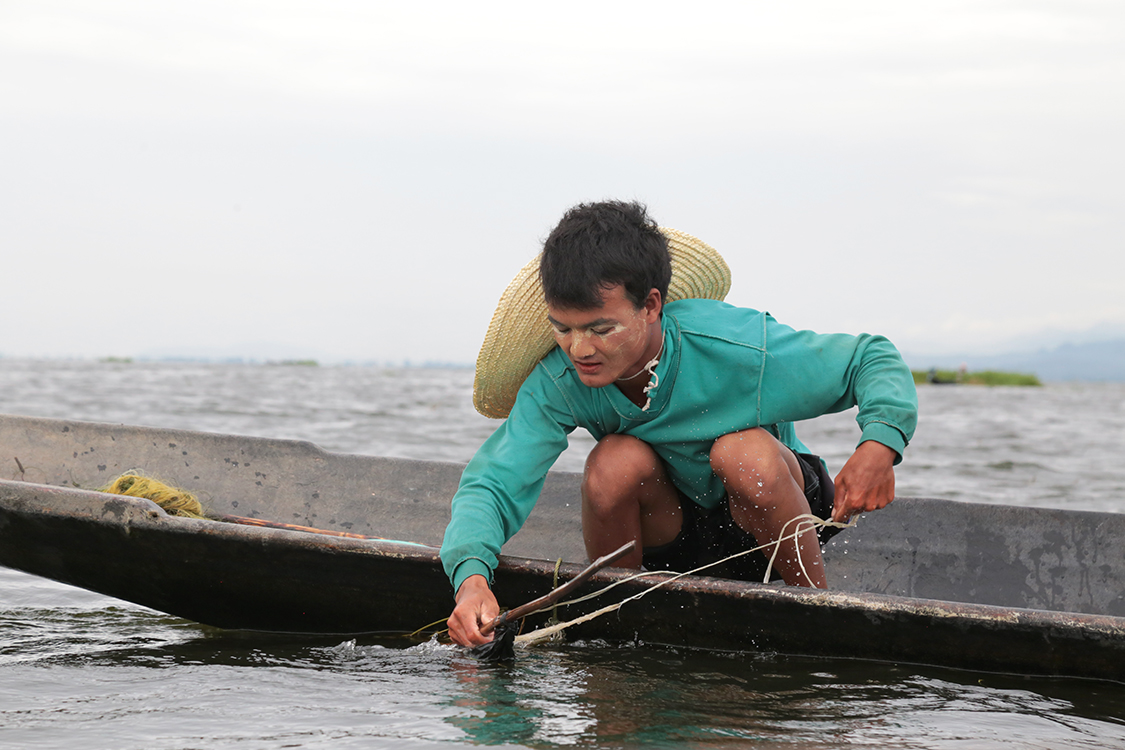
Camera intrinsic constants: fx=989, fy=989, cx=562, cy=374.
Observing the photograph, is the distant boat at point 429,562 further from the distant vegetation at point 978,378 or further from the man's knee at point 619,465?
the distant vegetation at point 978,378

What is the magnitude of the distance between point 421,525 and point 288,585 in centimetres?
121

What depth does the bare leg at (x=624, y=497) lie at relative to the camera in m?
2.44

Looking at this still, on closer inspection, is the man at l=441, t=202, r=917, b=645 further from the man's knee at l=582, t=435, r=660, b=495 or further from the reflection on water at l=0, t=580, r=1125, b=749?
the reflection on water at l=0, t=580, r=1125, b=749

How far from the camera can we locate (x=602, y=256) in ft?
7.24

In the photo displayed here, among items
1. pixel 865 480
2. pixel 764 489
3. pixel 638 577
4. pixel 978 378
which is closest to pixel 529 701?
pixel 638 577

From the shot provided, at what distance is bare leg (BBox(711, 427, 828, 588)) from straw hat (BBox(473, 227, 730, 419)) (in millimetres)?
496

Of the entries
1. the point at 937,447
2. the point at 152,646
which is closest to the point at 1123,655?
the point at 152,646

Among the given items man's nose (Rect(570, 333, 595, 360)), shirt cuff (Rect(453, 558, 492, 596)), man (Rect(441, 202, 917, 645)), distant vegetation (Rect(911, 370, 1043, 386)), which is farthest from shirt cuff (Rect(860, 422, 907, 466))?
distant vegetation (Rect(911, 370, 1043, 386))

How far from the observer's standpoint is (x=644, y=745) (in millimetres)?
1829

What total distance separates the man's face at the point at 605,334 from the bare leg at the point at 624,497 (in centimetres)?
Answer: 22

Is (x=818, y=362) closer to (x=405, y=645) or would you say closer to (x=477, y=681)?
(x=477, y=681)

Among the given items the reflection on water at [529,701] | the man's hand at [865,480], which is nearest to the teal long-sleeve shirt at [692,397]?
the man's hand at [865,480]

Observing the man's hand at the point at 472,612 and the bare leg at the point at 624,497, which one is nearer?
the man's hand at the point at 472,612

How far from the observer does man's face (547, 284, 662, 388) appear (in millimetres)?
2225
